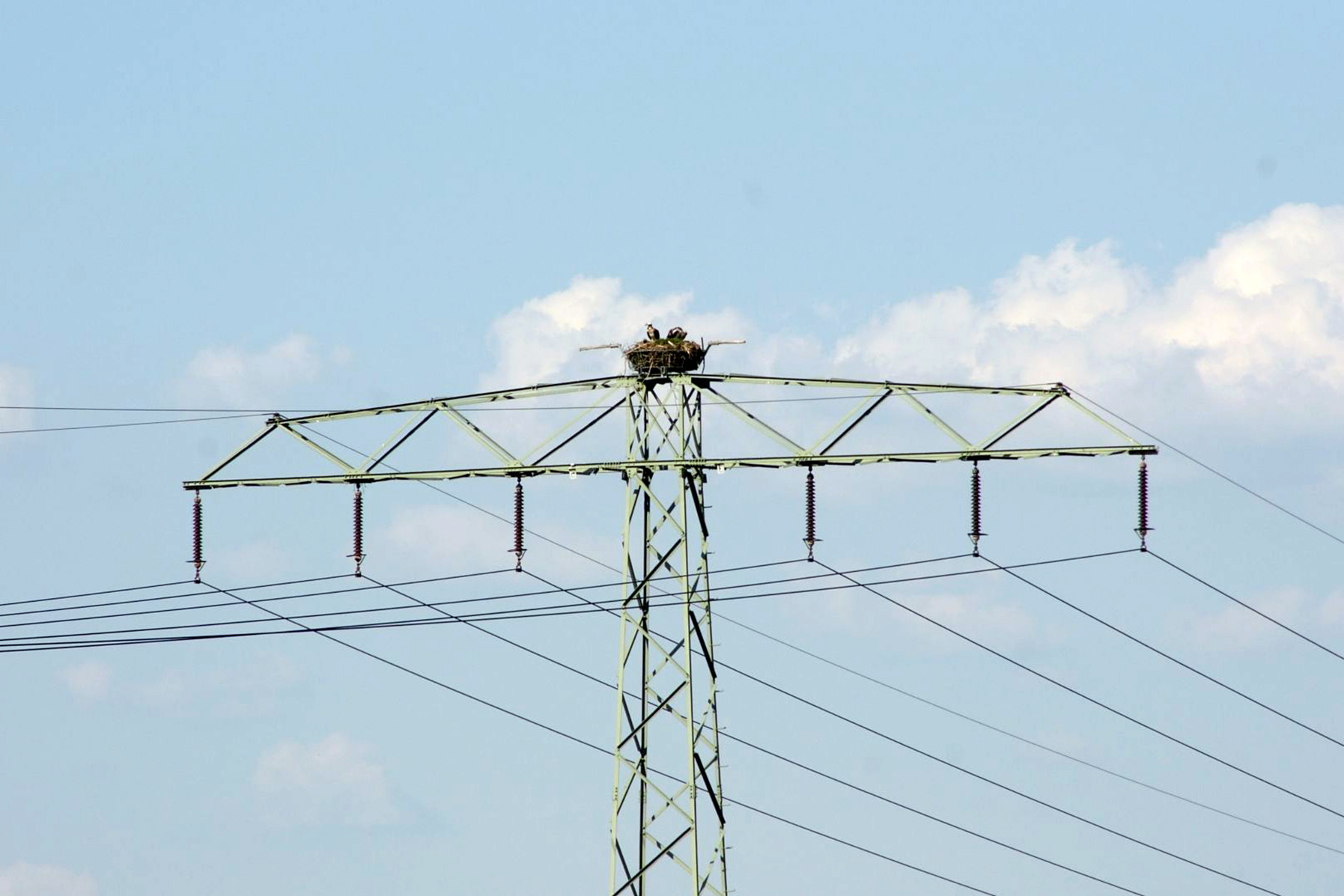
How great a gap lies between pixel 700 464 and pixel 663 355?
11.3 ft

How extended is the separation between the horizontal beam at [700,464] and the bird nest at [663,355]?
2.61 m

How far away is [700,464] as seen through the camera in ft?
253

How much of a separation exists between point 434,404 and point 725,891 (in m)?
14.8

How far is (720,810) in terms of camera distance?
7781cm

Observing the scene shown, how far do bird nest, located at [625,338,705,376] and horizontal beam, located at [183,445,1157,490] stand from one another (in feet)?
8.57

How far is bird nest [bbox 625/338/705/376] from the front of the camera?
7881cm

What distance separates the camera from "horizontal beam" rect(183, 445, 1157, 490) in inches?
2869

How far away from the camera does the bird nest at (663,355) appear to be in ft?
259

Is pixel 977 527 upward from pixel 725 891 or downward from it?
upward

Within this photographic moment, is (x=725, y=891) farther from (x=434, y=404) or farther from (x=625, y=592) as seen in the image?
(x=434, y=404)

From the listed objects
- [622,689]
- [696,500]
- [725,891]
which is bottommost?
[725,891]

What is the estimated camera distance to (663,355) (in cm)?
7881

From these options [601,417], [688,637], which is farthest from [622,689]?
[601,417]

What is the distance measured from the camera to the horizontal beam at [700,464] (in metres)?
72.9
